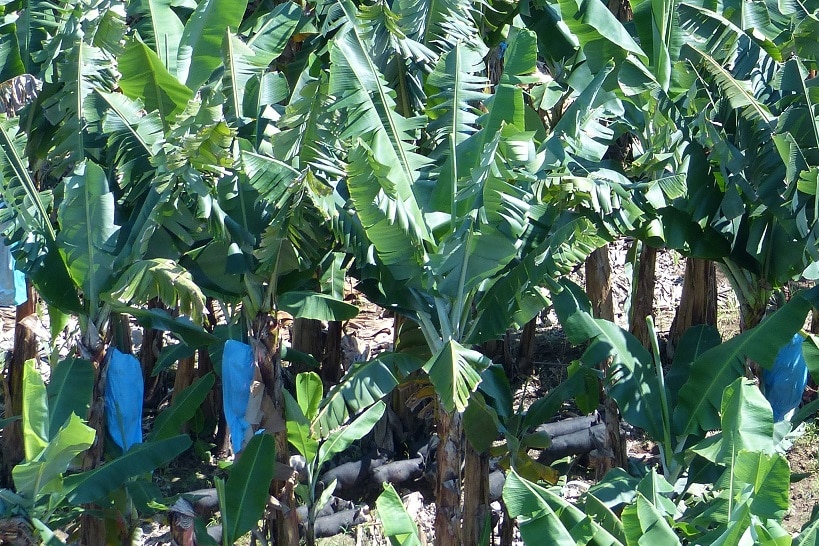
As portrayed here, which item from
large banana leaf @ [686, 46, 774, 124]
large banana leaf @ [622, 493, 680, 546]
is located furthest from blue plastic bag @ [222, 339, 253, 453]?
large banana leaf @ [686, 46, 774, 124]

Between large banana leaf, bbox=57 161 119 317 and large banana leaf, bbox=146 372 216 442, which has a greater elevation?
large banana leaf, bbox=57 161 119 317

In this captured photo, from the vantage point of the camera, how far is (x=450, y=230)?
5.30 metres

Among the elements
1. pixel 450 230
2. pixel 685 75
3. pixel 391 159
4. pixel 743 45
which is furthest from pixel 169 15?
pixel 743 45

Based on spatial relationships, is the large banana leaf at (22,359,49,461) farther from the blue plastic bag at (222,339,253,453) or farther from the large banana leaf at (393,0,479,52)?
the large banana leaf at (393,0,479,52)

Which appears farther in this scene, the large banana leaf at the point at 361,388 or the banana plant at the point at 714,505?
the large banana leaf at the point at 361,388

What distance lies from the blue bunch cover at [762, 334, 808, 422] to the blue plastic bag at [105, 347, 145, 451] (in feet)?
13.4

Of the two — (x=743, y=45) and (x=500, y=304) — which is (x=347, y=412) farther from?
(x=743, y=45)

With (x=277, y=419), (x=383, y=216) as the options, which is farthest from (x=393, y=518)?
(x=383, y=216)

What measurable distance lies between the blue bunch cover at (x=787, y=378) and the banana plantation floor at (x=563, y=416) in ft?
1.58

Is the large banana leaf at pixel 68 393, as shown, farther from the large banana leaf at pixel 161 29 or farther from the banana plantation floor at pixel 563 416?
the large banana leaf at pixel 161 29

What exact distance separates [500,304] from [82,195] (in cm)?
247

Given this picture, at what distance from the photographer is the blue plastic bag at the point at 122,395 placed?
18.1 ft

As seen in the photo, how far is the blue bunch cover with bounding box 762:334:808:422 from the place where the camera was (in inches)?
239

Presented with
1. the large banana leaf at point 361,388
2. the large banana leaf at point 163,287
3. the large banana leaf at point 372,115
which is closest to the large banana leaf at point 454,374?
the large banana leaf at point 361,388
